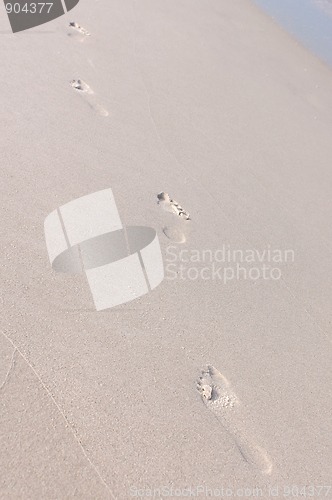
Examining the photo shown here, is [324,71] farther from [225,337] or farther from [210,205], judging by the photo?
[225,337]

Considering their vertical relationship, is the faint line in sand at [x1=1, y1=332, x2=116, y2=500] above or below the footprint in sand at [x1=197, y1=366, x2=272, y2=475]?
above

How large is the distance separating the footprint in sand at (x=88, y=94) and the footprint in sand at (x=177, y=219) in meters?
1.01

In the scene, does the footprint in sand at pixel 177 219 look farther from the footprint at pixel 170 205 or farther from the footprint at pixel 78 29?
the footprint at pixel 78 29

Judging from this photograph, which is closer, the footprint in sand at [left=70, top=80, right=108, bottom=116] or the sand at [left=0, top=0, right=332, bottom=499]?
the sand at [left=0, top=0, right=332, bottom=499]

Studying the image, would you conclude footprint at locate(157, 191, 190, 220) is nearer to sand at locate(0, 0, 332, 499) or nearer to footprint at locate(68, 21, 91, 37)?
sand at locate(0, 0, 332, 499)

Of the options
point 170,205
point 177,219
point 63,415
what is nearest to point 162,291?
point 177,219

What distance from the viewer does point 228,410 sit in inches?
85.7

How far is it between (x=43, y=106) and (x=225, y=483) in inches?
109

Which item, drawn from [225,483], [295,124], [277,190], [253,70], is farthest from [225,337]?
[253,70]

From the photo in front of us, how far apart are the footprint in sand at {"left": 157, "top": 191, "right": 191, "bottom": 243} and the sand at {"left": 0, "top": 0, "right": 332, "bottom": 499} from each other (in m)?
0.02

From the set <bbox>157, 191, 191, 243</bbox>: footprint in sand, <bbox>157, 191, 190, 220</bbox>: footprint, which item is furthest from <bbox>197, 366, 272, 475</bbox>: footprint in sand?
<bbox>157, 191, 190, 220</bbox>: footprint

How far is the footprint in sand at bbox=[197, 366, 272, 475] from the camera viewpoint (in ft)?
6.76

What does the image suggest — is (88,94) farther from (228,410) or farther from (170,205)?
(228,410)

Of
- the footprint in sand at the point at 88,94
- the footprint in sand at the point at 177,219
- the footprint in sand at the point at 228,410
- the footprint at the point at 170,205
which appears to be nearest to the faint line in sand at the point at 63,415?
the footprint in sand at the point at 228,410
